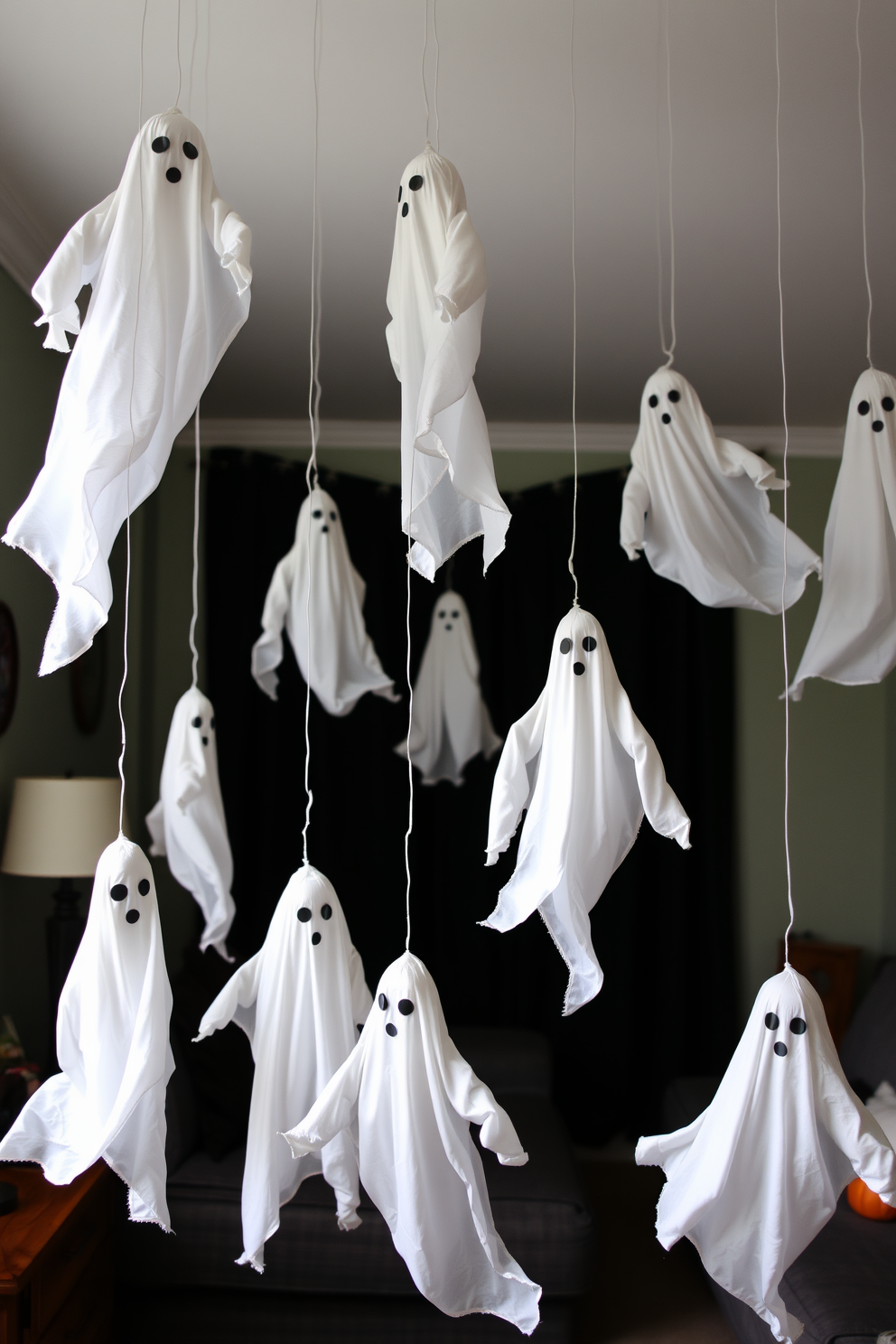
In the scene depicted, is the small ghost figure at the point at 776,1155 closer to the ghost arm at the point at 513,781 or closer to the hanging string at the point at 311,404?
the ghost arm at the point at 513,781

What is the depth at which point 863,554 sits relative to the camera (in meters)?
1.84

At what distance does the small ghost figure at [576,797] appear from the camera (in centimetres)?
151

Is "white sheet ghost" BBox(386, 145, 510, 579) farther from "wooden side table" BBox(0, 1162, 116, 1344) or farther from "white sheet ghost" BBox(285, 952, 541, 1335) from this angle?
"wooden side table" BBox(0, 1162, 116, 1344)

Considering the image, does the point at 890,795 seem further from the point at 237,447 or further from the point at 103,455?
the point at 103,455

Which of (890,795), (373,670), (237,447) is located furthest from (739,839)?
(237,447)

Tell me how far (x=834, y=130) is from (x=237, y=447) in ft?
8.04

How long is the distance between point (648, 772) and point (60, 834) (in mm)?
1530

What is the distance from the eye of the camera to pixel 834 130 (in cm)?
206

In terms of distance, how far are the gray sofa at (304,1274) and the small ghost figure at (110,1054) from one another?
0.98 m

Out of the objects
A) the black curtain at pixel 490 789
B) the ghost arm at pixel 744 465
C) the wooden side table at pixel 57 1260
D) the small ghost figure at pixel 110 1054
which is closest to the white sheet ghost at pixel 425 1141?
the small ghost figure at pixel 110 1054

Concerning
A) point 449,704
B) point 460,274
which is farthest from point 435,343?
point 449,704

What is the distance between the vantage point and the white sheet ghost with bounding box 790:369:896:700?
1.81 m

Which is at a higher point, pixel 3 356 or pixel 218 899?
pixel 3 356

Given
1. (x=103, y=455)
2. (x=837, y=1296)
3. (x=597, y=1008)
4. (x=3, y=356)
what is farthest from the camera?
(x=597, y=1008)
